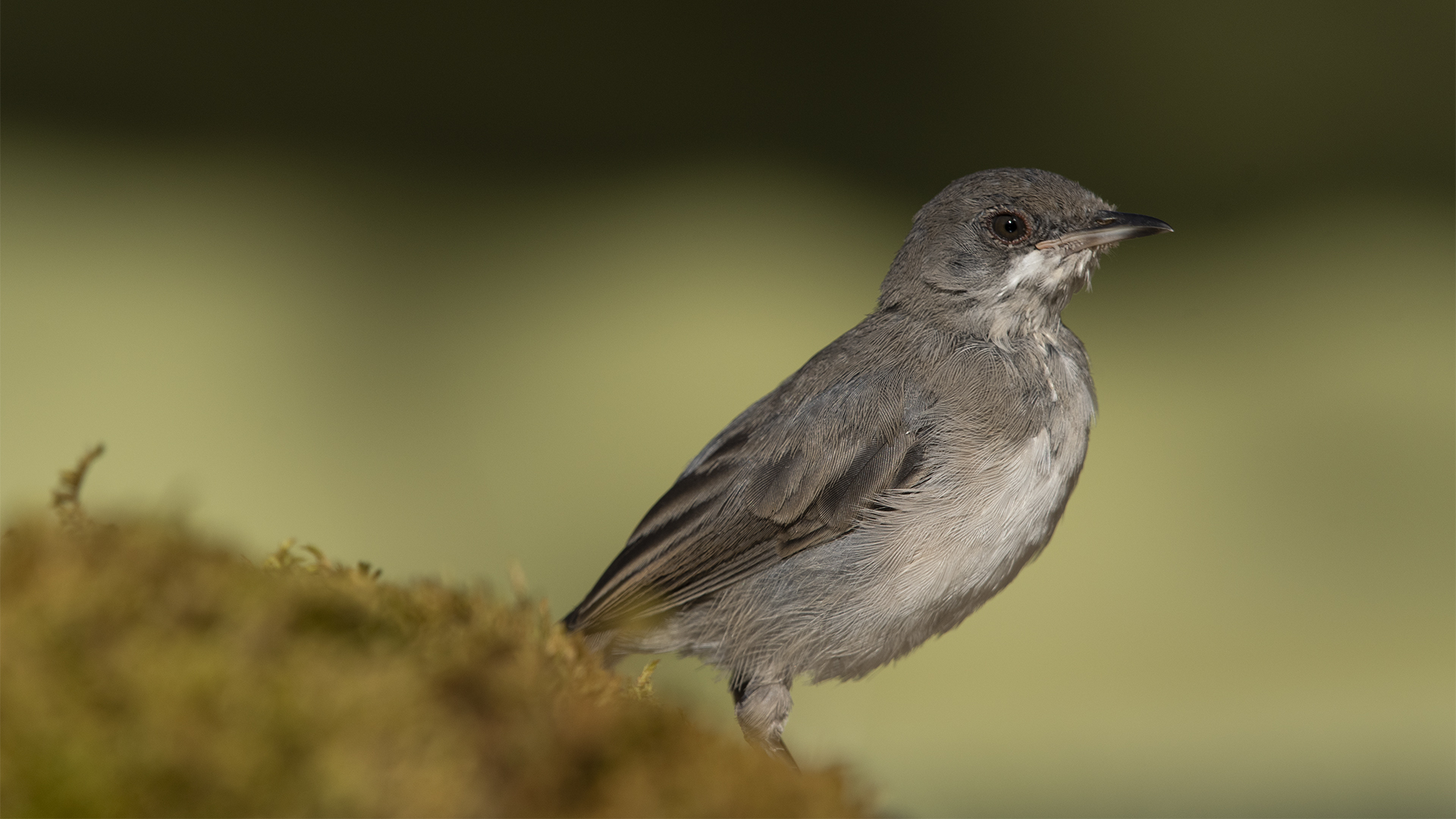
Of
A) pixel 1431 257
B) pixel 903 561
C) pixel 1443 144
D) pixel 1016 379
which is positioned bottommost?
pixel 903 561

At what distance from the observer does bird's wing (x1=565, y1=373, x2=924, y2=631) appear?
2.28 meters

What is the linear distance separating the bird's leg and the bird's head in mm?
970

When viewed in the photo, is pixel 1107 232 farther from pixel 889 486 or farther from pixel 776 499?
pixel 776 499

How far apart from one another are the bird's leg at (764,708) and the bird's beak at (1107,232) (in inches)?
48.2

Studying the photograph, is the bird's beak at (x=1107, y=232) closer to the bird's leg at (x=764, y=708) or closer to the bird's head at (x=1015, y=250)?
the bird's head at (x=1015, y=250)

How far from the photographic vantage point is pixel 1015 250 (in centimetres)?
251

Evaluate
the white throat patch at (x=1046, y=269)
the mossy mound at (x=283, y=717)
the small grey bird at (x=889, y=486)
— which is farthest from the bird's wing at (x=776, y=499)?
the mossy mound at (x=283, y=717)

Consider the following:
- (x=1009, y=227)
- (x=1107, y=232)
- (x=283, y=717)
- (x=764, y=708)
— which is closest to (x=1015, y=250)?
(x=1009, y=227)

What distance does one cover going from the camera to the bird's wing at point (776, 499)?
2.28 meters

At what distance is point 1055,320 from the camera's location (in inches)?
101

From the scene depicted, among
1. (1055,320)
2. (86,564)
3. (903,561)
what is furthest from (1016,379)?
(86,564)

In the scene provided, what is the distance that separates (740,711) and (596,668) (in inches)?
51.4

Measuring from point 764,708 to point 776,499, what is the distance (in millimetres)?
486

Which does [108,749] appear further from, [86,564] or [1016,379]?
[1016,379]
